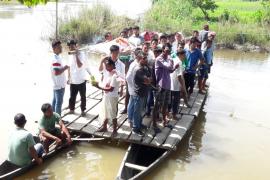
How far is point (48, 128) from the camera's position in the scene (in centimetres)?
612

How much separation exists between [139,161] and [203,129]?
251cm

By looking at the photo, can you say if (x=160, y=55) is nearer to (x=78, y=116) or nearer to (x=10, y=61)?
(x=78, y=116)

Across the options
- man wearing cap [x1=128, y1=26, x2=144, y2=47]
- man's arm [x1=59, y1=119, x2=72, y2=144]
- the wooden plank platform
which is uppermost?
man wearing cap [x1=128, y1=26, x2=144, y2=47]

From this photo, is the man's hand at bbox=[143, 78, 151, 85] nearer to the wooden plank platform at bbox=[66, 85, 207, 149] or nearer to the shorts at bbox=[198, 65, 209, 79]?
the wooden plank platform at bbox=[66, 85, 207, 149]

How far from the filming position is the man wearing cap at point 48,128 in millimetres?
5867

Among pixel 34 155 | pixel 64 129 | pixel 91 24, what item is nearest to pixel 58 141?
pixel 64 129

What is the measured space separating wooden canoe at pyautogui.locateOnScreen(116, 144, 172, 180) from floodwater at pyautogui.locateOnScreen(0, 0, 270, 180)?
0.30m

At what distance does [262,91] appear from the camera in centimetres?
1209

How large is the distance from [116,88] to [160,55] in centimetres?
109

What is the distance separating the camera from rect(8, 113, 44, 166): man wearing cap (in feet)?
17.2

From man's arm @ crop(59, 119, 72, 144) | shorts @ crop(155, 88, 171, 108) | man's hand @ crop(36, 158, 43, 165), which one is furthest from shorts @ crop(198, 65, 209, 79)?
man's hand @ crop(36, 158, 43, 165)

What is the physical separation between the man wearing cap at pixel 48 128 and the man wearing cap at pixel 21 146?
0.36m

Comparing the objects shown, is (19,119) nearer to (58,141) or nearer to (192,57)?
(58,141)

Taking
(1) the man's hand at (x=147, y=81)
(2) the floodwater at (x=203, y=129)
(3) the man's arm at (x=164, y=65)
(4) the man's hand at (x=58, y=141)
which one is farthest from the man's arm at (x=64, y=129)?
(3) the man's arm at (x=164, y=65)
